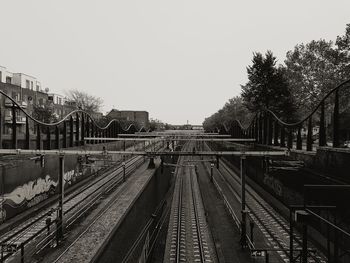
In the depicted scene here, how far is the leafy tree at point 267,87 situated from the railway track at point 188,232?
64.4 feet

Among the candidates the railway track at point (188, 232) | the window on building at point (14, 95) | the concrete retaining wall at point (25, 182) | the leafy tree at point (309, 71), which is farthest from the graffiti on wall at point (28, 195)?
the window on building at point (14, 95)

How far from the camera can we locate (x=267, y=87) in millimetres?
50094

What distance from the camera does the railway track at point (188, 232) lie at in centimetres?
1759

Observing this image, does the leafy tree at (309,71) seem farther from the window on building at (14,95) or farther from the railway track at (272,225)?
the window on building at (14,95)

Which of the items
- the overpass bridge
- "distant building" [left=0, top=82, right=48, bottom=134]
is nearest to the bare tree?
"distant building" [left=0, top=82, right=48, bottom=134]

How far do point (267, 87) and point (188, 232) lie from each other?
33.9 metres

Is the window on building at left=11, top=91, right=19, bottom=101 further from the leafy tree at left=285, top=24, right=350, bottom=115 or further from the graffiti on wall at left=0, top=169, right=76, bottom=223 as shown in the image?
the leafy tree at left=285, top=24, right=350, bottom=115

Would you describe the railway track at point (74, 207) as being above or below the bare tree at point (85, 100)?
below

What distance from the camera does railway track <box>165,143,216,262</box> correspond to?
17.6 meters

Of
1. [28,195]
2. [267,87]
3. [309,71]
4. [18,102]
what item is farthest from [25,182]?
[18,102]

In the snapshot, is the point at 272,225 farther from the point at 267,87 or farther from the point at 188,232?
the point at 267,87

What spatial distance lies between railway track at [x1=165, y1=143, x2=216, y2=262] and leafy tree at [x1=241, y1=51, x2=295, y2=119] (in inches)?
772

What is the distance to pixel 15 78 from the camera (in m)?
66.4

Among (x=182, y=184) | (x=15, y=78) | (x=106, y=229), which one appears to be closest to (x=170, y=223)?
(x=106, y=229)
